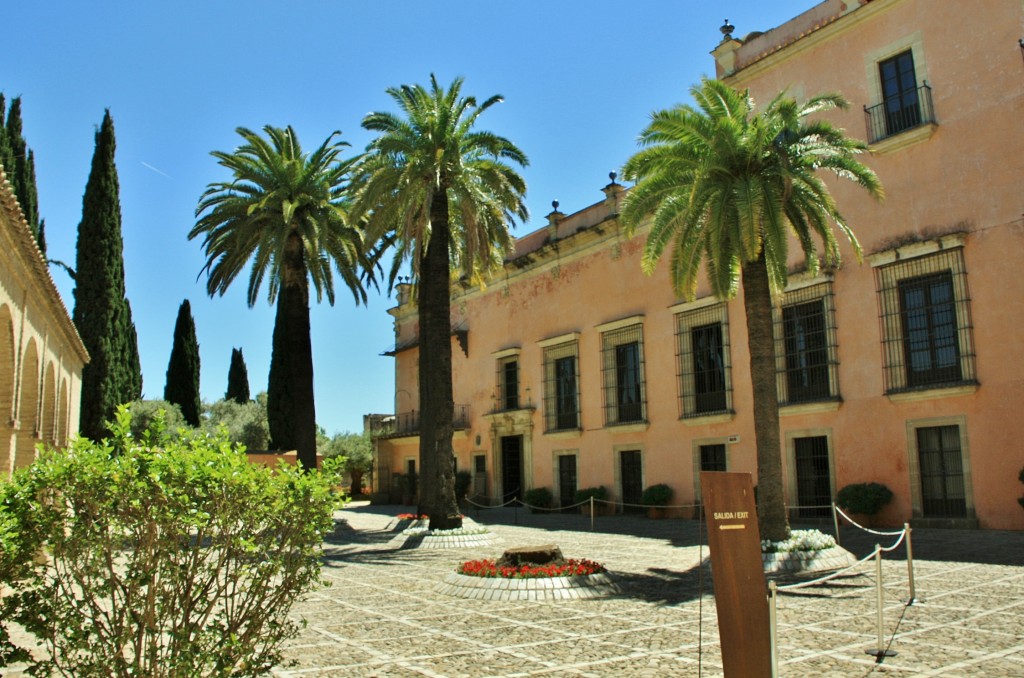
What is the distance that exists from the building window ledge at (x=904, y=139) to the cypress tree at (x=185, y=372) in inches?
1275

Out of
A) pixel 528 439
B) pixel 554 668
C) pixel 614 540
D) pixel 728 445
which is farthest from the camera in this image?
pixel 528 439

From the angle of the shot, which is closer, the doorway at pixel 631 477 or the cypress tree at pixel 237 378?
the doorway at pixel 631 477

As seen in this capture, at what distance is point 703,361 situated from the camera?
24.2 m

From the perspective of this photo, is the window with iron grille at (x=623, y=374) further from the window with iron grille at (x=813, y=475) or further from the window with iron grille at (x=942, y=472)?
the window with iron grille at (x=942, y=472)

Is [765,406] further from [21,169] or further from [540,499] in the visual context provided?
[21,169]

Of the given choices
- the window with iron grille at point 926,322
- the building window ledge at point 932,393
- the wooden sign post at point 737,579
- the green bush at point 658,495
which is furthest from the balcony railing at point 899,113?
the wooden sign post at point 737,579

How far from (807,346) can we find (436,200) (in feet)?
33.3

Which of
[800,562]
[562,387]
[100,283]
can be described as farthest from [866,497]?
[100,283]

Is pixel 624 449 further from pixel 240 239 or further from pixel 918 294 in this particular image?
pixel 240 239

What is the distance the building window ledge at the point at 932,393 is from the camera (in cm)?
1764

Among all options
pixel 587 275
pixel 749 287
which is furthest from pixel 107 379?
pixel 749 287

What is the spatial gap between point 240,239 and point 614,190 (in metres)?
12.1

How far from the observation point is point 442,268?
19.5 meters

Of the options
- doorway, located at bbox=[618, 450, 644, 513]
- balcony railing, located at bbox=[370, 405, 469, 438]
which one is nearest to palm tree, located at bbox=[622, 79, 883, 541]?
doorway, located at bbox=[618, 450, 644, 513]
